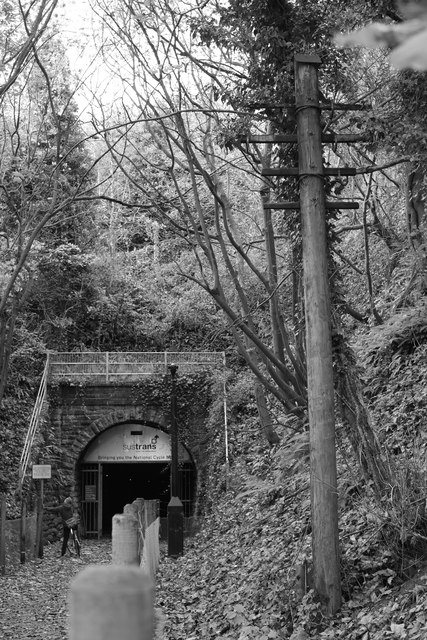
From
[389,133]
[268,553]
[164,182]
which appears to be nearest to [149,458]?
[164,182]

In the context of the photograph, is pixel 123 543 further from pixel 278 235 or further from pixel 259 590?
pixel 278 235

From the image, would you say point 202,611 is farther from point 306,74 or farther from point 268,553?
point 306,74

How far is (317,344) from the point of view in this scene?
7293 mm

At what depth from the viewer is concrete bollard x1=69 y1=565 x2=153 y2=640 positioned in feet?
4.04

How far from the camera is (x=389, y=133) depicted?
8688 millimetres

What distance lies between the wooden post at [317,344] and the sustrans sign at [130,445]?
61.9 feet

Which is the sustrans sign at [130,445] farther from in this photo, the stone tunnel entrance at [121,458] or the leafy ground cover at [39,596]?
the leafy ground cover at [39,596]

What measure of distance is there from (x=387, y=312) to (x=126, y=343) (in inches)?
668

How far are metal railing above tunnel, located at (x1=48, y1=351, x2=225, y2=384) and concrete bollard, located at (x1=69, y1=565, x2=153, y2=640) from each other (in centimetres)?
2374

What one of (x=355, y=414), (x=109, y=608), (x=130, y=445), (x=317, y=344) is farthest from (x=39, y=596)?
(x=130, y=445)

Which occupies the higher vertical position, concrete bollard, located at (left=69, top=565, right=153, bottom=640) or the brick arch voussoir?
the brick arch voussoir

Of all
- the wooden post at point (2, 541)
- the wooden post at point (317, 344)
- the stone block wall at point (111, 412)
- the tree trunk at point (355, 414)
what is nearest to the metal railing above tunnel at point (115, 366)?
the stone block wall at point (111, 412)

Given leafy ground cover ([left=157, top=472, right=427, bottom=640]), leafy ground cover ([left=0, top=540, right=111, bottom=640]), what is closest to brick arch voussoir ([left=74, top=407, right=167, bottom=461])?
leafy ground cover ([left=0, top=540, right=111, bottom=640])

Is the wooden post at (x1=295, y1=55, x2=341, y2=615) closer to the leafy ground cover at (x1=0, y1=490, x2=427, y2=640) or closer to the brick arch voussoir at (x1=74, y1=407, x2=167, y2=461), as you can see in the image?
the leafy ground cover at (x1=0, y1=490, x2=427, y2=640)
